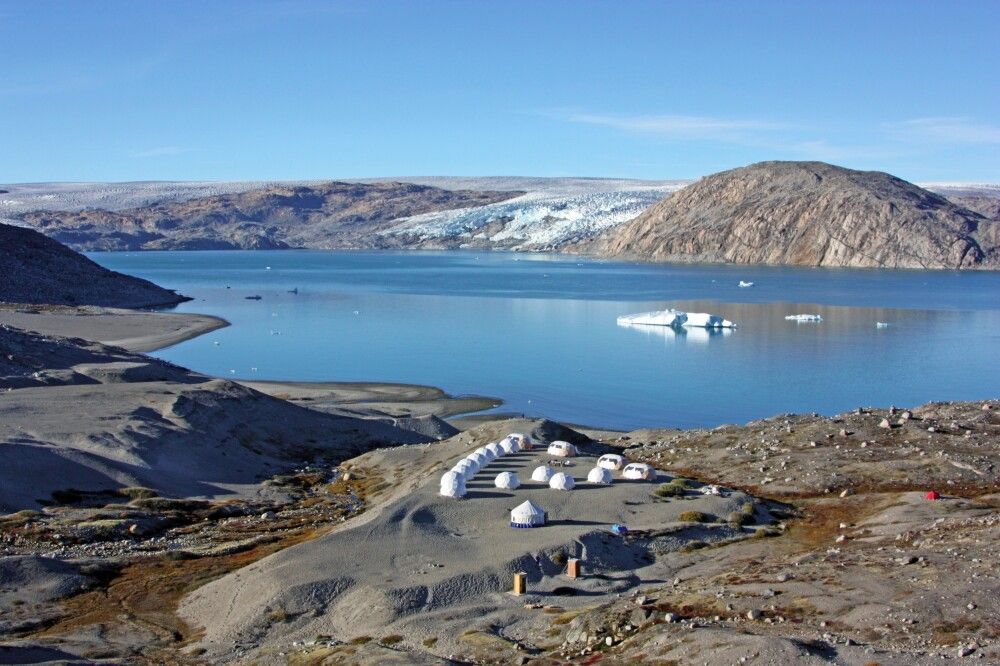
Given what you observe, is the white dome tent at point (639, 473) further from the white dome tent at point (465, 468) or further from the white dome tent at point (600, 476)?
the white dome tent at point (465, 468)

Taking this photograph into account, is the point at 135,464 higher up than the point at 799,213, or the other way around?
the point at 799,213

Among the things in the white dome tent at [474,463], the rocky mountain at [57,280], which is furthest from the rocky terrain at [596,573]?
the rocky mountain at [57,280]

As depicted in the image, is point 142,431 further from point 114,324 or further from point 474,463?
point 114,324

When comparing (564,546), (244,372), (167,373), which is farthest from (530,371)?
(564,546)

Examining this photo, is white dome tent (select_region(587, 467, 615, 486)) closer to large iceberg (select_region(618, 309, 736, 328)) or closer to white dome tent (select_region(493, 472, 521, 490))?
white dome tent (select_region(493, 472, 521, 490))

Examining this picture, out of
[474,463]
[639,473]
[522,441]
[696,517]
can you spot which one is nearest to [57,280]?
[522,441]

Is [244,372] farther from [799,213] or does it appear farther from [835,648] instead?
[799,213]
